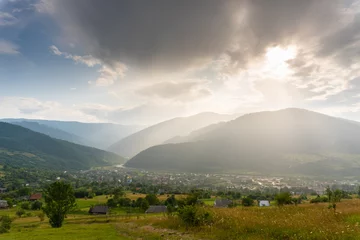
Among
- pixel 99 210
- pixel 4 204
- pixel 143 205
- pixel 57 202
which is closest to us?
pixel 57 202

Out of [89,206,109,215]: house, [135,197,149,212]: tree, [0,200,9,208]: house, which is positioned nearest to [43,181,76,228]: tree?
[89,206,109,215]: house

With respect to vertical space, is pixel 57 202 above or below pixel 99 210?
above

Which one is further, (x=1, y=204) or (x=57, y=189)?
(x=1, y=204)

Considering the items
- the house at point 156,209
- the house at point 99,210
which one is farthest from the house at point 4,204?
the house at point 156,209

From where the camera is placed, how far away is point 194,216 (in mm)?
25594

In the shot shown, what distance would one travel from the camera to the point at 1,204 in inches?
4995

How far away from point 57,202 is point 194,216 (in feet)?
124

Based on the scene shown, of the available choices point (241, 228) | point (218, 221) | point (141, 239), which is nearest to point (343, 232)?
point (241, 228)

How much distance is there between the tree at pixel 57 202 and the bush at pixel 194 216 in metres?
35.8

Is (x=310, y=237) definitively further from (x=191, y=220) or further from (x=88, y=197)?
(x=88, y=197)

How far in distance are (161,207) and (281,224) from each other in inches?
3363

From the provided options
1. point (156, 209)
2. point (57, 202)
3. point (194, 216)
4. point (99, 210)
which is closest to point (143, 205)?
point (156, 209)

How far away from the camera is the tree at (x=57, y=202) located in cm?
4991

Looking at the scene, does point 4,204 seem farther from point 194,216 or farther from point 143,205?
point 194,216
